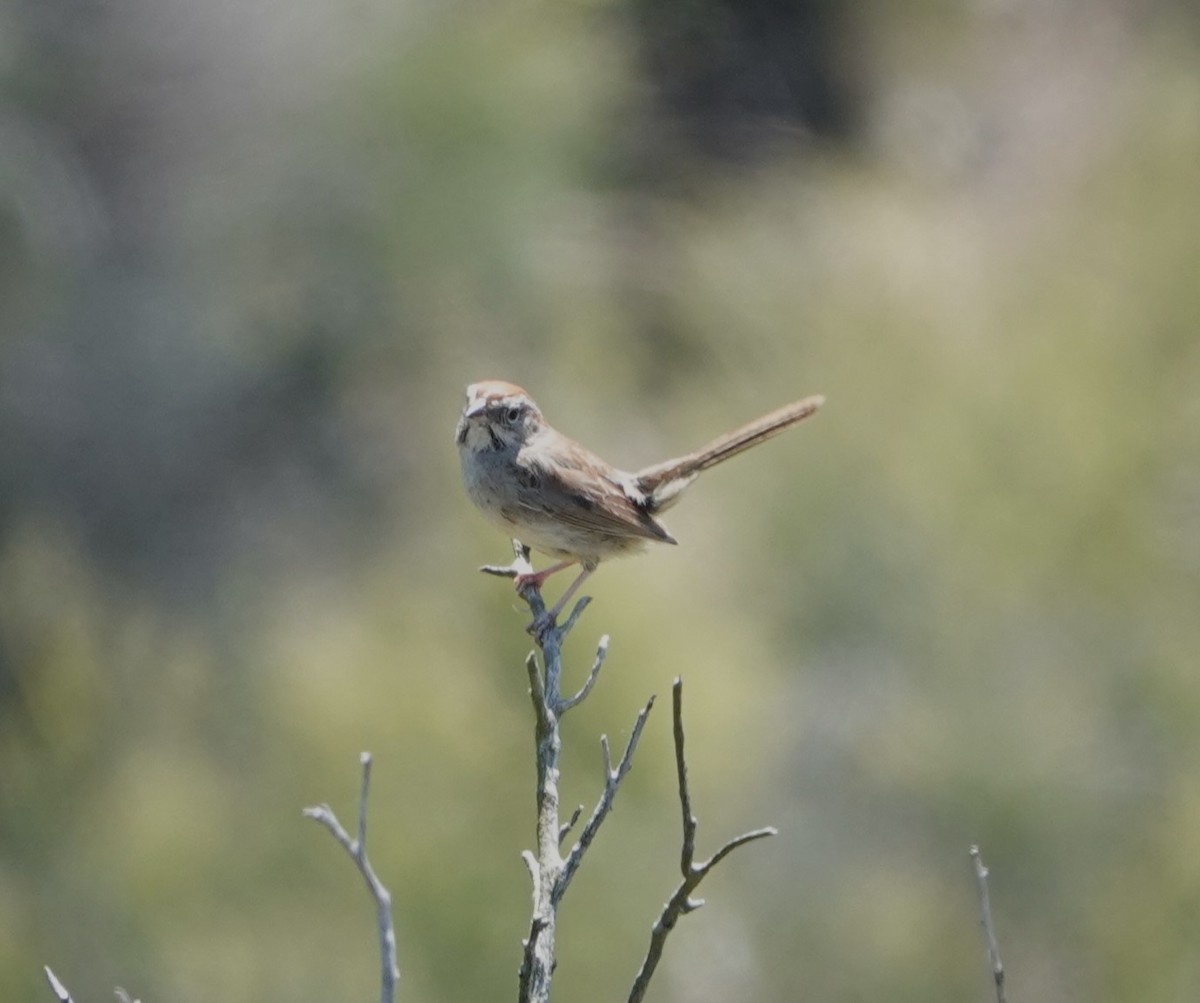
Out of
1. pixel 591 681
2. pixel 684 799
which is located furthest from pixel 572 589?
pixel 684 799

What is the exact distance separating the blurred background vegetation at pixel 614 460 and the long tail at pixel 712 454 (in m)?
2.11

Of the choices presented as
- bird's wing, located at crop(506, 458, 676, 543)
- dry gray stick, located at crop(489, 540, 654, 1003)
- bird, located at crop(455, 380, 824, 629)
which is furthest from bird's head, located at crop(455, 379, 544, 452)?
dry gray stick, located at crop(489, 540, 654, 1003)

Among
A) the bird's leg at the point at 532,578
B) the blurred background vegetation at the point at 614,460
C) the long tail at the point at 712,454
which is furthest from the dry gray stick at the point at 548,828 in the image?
the blurred background vegetation at the point at 614,460

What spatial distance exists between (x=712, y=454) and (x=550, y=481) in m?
0.53

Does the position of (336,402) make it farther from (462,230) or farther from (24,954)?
(24,954)

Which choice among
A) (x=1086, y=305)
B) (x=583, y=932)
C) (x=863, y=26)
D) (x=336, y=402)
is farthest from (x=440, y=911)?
(x=863, y=26)

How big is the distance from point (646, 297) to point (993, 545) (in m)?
4.56

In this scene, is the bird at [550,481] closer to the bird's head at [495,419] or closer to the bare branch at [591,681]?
the bird's head at [495,419]

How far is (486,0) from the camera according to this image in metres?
10.6

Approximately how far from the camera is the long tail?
4.32 meters

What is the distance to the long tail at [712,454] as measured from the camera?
4.32m

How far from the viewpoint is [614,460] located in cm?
1008

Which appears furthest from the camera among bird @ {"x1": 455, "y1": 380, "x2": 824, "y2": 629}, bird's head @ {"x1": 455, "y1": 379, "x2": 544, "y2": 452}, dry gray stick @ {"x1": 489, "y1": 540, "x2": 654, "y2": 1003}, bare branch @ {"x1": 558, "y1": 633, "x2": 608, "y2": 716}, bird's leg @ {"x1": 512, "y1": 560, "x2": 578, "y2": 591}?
bird's head @ {"x1": 455, "y1": 379, "x2": 544, "y2": 452}

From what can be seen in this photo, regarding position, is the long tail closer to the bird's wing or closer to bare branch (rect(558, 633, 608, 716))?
the bird's wing
